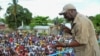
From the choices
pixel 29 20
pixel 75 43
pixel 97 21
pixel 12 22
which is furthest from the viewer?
pixel 97 21

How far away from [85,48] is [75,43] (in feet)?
0.62

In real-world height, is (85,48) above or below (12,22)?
above

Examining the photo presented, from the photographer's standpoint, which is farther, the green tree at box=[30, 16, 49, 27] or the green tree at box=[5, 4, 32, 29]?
the green tree at box=[30, 16, 49, 27]

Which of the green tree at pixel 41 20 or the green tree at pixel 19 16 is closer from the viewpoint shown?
the green tree at pixel 19 16

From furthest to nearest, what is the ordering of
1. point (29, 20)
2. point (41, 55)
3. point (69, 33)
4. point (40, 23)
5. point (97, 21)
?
point (40, 23) → point (97, 21) → point (29, 20) → point (41, 55) → point (69, 33)

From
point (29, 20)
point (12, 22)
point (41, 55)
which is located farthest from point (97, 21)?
point (41, 55)

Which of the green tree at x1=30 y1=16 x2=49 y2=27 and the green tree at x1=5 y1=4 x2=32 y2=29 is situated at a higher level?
the green tree at x1=5 y1=4 x2=32 y2=29

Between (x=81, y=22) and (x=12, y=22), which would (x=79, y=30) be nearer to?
(x=81, y=22)

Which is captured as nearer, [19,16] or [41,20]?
[19,16]

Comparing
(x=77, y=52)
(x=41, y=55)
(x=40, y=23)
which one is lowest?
(x=40, y=23)

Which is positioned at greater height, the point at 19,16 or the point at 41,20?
the point at 19,16

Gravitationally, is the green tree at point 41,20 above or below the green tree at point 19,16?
below

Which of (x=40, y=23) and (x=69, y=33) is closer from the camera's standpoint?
(x=69, y=33)

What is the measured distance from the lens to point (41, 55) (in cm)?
1700
